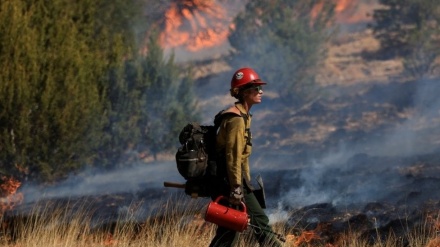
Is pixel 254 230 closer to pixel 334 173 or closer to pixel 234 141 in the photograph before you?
pixel 234 141

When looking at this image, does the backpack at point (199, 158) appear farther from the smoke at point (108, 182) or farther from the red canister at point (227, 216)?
the smoke at point (108, 182)

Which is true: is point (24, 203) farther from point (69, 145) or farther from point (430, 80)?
point (430, 80)

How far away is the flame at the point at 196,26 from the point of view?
40219 mm

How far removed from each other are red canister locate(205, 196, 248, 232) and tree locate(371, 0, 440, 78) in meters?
28.4

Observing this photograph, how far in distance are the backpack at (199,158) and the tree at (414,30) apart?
28.2 metres

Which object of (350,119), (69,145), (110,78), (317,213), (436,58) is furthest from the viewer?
(436,58)

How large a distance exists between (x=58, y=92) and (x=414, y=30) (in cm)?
1940

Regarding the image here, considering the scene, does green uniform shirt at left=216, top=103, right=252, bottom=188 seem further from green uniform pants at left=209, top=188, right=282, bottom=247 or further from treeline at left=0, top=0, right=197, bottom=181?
treeline at left=0, top=0, right=197, bottom=181

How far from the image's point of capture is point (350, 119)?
107 ft

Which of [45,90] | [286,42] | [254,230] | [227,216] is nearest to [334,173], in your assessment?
[45,90]

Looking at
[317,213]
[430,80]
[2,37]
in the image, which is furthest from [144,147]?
[317,213]

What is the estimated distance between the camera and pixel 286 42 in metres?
33.1

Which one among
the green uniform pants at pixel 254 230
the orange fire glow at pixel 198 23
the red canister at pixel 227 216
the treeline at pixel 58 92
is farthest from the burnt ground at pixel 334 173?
the orange fire glow at pixel 198 23

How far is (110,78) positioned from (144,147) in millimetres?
3902
